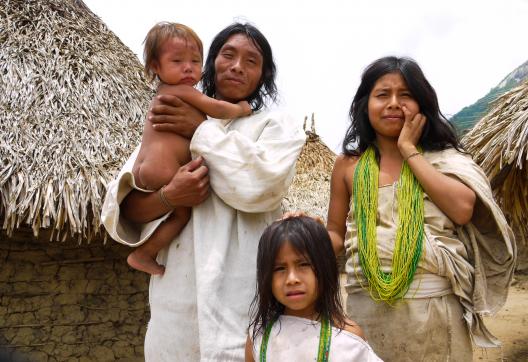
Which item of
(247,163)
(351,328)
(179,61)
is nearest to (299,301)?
(351,328)

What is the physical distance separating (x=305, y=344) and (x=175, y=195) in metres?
0.58

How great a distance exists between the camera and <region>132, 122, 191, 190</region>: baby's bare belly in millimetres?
1837

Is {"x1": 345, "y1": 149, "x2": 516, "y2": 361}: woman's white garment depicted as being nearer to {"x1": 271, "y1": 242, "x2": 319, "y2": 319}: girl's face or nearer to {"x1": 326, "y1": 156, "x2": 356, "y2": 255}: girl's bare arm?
{"x1": 326, "y1": 156, "x2": 356, "y2": 255}: girl's bare arm

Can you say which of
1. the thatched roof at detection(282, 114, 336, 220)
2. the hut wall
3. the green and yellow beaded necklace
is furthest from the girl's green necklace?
the thatched roof at detection(282, 114, 336, 220)

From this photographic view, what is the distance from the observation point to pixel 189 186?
170 cm

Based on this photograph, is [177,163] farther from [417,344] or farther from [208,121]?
[417,344]

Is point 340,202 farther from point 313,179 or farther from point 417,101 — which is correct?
point 313,179

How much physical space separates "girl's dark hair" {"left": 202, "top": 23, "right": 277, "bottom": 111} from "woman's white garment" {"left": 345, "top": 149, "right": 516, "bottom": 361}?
54 centimetres

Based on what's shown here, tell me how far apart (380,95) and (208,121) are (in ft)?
1.91

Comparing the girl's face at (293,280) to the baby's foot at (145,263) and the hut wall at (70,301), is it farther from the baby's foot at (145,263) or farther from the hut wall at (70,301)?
the hut wall at (70,301)

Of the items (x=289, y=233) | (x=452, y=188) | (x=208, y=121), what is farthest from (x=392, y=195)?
(x=208, y=121)

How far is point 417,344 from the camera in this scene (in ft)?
5.87

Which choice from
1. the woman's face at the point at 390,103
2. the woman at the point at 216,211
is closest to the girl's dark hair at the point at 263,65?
the woman at the point at 216,211

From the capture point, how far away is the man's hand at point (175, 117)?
186 centimetres
